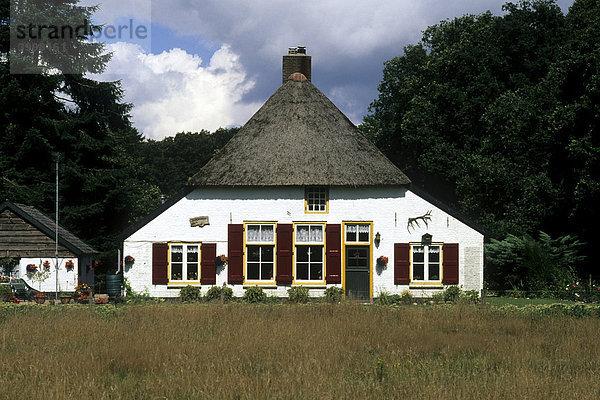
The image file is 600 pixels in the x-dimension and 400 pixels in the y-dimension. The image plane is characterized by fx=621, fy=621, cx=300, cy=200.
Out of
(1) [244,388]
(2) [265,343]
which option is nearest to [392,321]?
(2) [265,343]

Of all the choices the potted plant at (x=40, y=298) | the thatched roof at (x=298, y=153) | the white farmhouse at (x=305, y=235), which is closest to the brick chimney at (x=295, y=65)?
the thatched roof at (x=298, y=153)

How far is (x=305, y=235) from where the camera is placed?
66.2 ft

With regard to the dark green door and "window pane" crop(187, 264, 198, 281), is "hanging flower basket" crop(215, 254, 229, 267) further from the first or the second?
the dark green door

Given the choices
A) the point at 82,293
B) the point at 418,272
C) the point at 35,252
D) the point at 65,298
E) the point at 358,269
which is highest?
the point at 35,252

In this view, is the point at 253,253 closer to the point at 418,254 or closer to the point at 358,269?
the point at 358,269

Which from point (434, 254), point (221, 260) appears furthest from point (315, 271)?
point (434, 254)

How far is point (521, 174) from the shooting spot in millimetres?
25984

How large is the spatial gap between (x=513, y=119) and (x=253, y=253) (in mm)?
13240

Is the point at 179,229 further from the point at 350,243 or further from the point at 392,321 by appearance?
the point at 392,321

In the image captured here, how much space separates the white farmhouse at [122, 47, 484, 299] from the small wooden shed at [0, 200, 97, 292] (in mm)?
1865

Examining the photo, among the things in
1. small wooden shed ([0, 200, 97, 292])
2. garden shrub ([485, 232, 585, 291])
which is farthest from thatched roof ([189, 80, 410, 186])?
garden shrub ([485, 232, 585, 291])

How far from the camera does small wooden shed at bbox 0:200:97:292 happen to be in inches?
779

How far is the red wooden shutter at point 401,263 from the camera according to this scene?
1984 centimetres

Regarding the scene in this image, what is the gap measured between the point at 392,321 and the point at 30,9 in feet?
79.4
